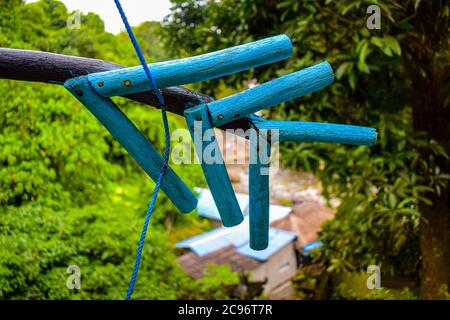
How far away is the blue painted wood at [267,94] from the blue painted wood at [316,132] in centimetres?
7

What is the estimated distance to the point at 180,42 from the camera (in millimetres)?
4086

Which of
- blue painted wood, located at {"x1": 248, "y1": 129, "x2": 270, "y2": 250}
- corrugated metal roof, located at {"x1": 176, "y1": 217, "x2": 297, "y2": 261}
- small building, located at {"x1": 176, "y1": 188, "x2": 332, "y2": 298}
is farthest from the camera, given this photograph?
corrugated metal roof, located at {"x1": 176, "y1": 217, "x2": 297, "y2": 261}

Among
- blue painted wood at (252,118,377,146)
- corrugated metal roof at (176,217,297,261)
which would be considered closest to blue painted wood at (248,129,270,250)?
blue painted wood at (252,118,377,146)

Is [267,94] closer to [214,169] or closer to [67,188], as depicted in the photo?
[214,169]

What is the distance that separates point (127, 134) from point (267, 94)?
36cm

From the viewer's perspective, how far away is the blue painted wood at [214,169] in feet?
3.65

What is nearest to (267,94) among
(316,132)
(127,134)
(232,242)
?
(316,132)

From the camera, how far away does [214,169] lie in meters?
1.15

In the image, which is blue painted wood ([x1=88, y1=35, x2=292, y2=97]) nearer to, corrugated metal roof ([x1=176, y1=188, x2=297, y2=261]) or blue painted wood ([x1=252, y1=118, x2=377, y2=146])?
blue painted wood ([x1=252, y1=118, x2=377, y2=146])

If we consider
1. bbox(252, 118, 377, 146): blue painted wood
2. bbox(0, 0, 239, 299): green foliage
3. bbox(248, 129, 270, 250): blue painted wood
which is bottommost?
bbox(0, 0, 239, 299): green foliage

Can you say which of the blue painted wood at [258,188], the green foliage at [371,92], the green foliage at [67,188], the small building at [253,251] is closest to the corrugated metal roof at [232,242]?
the small building at [253,251]

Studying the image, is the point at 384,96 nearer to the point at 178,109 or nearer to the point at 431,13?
the point at 431,13

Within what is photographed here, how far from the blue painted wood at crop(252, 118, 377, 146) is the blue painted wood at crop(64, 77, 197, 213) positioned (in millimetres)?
273

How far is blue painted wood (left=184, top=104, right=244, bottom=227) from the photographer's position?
3.65 ft
